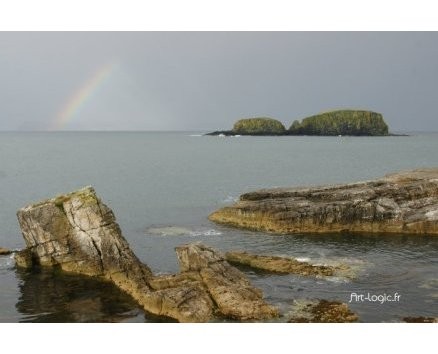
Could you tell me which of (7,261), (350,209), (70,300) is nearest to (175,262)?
(70,300)

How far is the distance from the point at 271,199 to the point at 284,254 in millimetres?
14814

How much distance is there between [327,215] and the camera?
54.6 m

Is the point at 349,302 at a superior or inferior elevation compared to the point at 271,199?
inferior

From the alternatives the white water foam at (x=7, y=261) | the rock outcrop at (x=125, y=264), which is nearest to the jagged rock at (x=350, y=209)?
the rock outcrop at (x=125, y=264)

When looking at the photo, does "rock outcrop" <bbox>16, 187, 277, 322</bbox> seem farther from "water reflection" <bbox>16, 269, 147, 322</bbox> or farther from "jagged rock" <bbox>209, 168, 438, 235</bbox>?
"jagged rock" <bbox>209, 168, 438, 235</bbox>

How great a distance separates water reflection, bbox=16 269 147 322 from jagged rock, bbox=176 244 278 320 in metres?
4.82

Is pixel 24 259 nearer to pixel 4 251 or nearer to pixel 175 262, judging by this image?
pixel 4 251

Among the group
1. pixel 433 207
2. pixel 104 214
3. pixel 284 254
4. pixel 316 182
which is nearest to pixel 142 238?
pixel 104 214

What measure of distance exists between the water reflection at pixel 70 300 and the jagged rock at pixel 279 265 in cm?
1152

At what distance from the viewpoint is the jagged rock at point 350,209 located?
5347cm

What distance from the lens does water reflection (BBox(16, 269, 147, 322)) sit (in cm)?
3042

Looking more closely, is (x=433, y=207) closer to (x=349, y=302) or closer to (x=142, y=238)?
(x=349, y=302)
